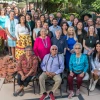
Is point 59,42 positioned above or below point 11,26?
below

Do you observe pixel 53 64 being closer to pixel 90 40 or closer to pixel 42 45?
pixel 42 45

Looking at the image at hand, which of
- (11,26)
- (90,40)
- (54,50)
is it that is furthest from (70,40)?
(11,26)

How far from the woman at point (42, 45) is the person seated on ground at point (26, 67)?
1.30ft

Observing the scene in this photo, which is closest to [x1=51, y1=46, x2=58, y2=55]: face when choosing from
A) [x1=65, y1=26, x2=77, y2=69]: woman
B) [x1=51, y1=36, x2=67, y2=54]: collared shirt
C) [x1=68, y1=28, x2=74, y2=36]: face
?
[x1=51, y1=36, x2=67, y2=54]: collared shirt

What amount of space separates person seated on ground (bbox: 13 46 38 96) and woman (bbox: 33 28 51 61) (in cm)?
40

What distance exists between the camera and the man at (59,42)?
6109 millimetres

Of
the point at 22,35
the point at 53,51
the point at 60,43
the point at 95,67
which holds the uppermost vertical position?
the point at 22,35

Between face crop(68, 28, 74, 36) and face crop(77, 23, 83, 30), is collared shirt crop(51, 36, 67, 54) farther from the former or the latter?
face crop(77, 23, 83, 30)

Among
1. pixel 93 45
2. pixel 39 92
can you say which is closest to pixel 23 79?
pixel 39 92

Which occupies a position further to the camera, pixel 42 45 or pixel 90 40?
pixel 90 40

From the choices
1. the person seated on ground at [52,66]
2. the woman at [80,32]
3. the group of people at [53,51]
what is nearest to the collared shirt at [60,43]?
the group of people at [53,51]

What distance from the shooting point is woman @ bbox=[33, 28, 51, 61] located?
6.01m

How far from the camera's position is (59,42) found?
6109 millimetres

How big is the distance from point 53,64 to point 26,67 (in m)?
0.63
